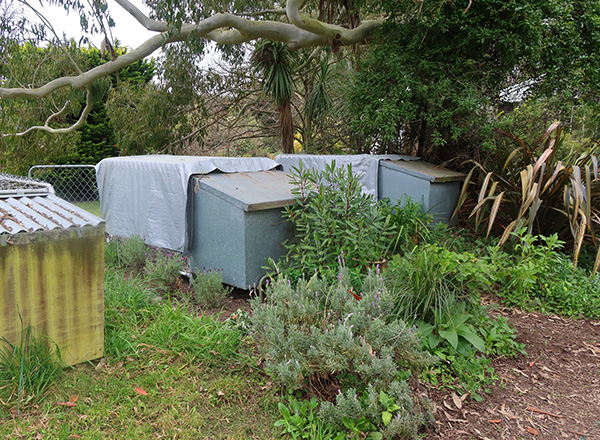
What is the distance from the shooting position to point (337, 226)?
3781 mm

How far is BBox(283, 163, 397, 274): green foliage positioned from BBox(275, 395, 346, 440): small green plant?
1.38 meters

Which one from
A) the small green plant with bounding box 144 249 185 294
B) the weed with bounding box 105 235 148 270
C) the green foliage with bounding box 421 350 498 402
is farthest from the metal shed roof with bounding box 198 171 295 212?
the green foliage with bounding box 421 350 498 402

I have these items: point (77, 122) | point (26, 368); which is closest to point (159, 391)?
point (26, 368)

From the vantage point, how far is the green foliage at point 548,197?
13.8 ft

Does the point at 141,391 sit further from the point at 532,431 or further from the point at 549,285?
the point at 549,285

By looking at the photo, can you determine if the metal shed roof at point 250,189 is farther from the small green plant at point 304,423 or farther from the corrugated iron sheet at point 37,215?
the small green plant at point 304,423

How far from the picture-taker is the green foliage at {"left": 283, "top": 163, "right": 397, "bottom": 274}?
3.76m

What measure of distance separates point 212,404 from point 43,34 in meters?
9.36

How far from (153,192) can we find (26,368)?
288 cm

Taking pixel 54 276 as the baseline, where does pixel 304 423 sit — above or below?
below

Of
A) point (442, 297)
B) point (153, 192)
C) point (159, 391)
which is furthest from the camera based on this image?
point (153, 192)

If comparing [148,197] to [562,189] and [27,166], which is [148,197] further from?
[27,166]

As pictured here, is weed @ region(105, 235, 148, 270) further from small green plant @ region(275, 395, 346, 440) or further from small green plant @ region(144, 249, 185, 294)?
small green plant @ region(275, 395, 346, 440)

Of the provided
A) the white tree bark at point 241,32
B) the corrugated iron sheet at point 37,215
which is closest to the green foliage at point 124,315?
the corrugated iron sheet at point 37,215
